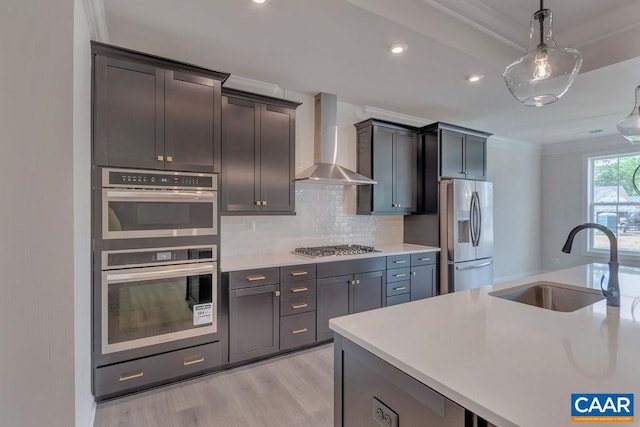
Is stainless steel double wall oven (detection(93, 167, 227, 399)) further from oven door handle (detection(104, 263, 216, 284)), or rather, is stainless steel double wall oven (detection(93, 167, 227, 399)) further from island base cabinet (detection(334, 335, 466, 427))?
island base cabinet (detection(334, 335, 466, 427))

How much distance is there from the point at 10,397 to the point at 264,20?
2594 millimetres

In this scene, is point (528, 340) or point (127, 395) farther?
point (127, 395)

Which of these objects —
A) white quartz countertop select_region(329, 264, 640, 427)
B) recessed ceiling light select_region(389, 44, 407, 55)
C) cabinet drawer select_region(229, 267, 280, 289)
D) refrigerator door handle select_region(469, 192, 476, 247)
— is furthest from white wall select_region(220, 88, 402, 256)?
white quartz countertop select_region(329, 264, 640, 427)

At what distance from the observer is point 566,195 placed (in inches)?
247

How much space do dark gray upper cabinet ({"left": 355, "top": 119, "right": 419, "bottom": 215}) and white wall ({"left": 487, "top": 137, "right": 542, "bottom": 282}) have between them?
2362 millimetres

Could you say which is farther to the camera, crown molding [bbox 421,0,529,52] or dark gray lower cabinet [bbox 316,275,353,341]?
dark gray lower cabinet [bbox 316,275,353,341]

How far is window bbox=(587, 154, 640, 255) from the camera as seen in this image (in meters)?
5.52

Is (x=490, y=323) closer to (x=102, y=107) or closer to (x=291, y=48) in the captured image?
(x=291, y=48)

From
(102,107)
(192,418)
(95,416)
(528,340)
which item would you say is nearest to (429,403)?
(528,340)

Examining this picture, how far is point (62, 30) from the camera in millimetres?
A: 1564

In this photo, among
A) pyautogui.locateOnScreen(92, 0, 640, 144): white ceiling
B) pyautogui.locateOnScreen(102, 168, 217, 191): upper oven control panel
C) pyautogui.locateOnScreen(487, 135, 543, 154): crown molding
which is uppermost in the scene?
pyautogui.locateOnScreen(92, 0, 640, 144): white ceiling

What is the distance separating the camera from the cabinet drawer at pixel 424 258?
3.86 m

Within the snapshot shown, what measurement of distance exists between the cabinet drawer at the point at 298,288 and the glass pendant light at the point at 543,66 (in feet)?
7.43

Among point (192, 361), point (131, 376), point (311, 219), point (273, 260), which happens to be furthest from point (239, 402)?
point (311, 219)
